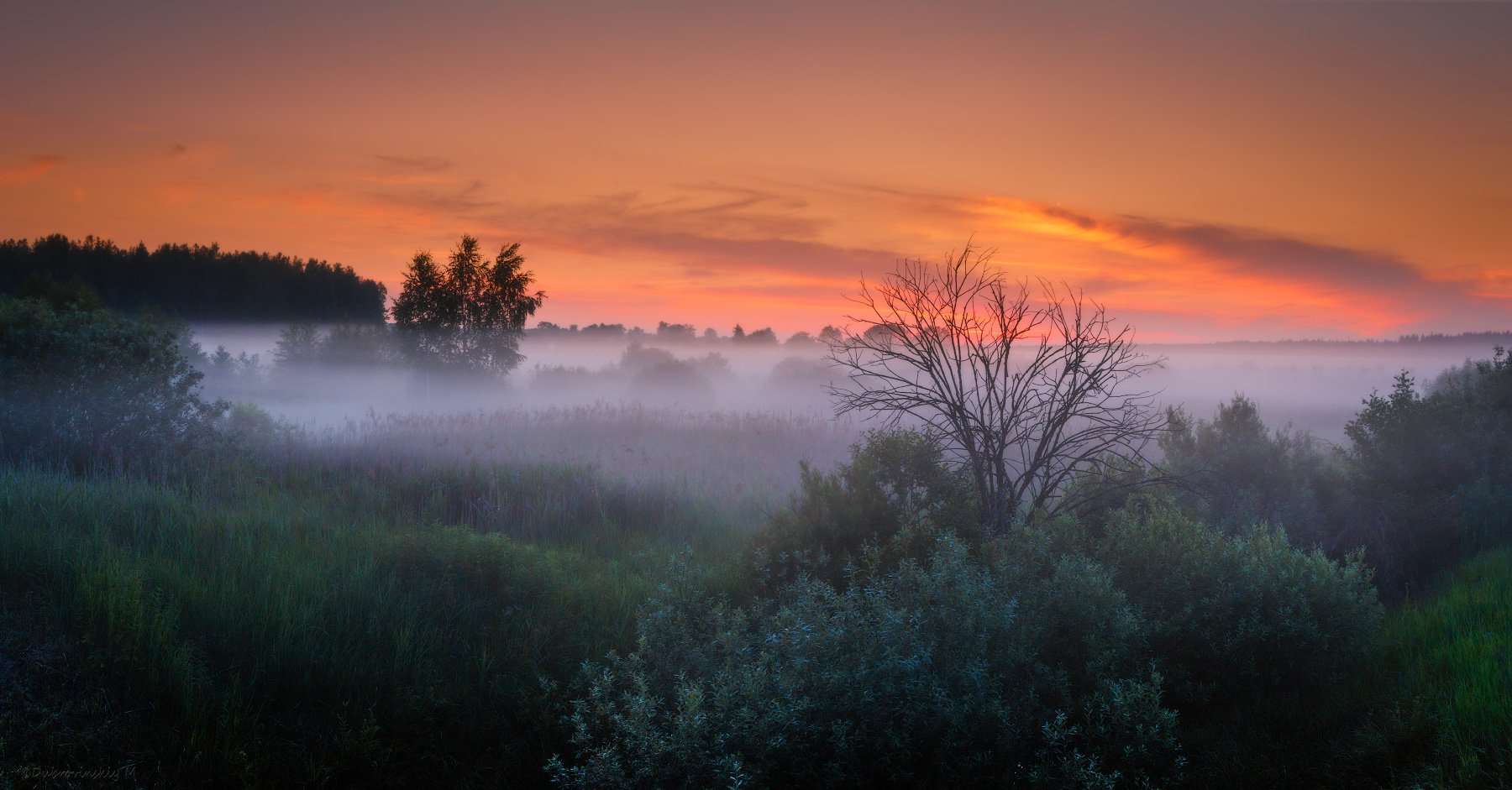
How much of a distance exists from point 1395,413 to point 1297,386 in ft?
129

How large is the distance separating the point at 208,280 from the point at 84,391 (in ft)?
190

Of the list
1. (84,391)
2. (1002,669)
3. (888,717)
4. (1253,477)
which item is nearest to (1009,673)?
(1002,669)

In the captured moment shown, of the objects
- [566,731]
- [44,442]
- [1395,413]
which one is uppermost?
[1395,413]

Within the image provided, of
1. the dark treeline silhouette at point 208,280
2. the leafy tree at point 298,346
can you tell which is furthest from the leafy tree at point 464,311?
the dark treeline silhouette at point 208,280

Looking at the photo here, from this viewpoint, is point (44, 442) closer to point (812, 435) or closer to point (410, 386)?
point (812, 435)

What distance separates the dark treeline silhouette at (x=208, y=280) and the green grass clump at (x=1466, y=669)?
61643 millimetres

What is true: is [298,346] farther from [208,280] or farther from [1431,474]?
[1431,474]

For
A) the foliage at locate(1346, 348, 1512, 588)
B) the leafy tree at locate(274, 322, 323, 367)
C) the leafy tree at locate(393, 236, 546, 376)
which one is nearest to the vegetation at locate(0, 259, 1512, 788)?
the foliage at locate(1346, 348, 1512, 588)

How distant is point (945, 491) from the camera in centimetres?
845

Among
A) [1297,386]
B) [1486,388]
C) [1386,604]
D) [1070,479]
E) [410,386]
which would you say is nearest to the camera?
[1386,604]

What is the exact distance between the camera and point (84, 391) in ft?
34.7

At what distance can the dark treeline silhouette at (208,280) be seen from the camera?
51.7 metres

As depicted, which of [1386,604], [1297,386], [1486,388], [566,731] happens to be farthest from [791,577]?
[1297,386]

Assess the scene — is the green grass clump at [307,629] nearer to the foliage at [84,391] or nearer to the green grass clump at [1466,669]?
the foliage at [84,391]
